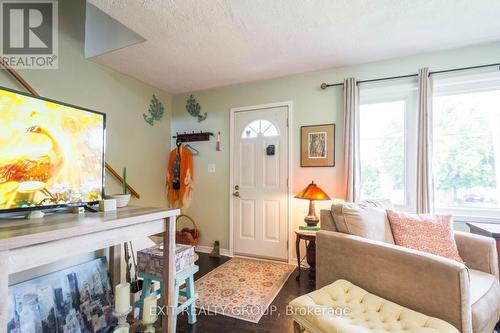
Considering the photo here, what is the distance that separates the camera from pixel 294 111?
9.74ft

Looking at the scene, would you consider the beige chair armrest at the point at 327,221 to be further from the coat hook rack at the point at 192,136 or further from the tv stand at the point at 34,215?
the coat hook rack at the point at 192,136

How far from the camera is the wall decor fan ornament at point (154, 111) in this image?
10.6 ft

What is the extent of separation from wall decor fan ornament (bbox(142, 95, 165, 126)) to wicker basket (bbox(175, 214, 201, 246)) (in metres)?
1.47

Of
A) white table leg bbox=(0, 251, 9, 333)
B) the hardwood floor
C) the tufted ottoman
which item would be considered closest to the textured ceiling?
white table leg bbox=(0, 251, 9, 333)

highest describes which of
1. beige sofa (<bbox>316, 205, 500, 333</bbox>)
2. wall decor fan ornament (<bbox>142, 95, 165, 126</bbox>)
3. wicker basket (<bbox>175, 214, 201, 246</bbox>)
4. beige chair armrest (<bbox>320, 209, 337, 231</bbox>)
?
wall decor fan ornament (<bbox>142, 95, 165, 126</bbox>)

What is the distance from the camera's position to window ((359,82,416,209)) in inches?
99.6

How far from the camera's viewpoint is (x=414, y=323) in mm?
1101

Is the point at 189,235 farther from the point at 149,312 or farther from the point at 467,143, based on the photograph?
the point at 467,143

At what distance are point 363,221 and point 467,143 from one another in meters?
1.70

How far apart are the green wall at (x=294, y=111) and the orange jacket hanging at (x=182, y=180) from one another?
0.09 metres

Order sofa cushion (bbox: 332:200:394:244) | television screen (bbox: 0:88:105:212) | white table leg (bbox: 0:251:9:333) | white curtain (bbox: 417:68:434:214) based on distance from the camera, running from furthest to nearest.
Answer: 1. white curtain (bbox: 417:68:434:214)
2. sofa cushion (bbox: 332:200:394:244)
3. television screen (bbox: 0:88:105:212)
4. white table leg (bbox: 0:251:9:333)

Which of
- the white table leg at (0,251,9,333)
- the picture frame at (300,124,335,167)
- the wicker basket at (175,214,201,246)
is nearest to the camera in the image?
the white table leg at (0,251,9,333)

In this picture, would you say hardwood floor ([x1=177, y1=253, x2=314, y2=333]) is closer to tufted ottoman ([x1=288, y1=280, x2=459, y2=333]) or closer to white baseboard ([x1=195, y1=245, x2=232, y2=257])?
tufted ottoman ([x1=288, y1=280, x2=459, y2=333])

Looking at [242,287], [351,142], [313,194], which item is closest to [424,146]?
[351,142]
